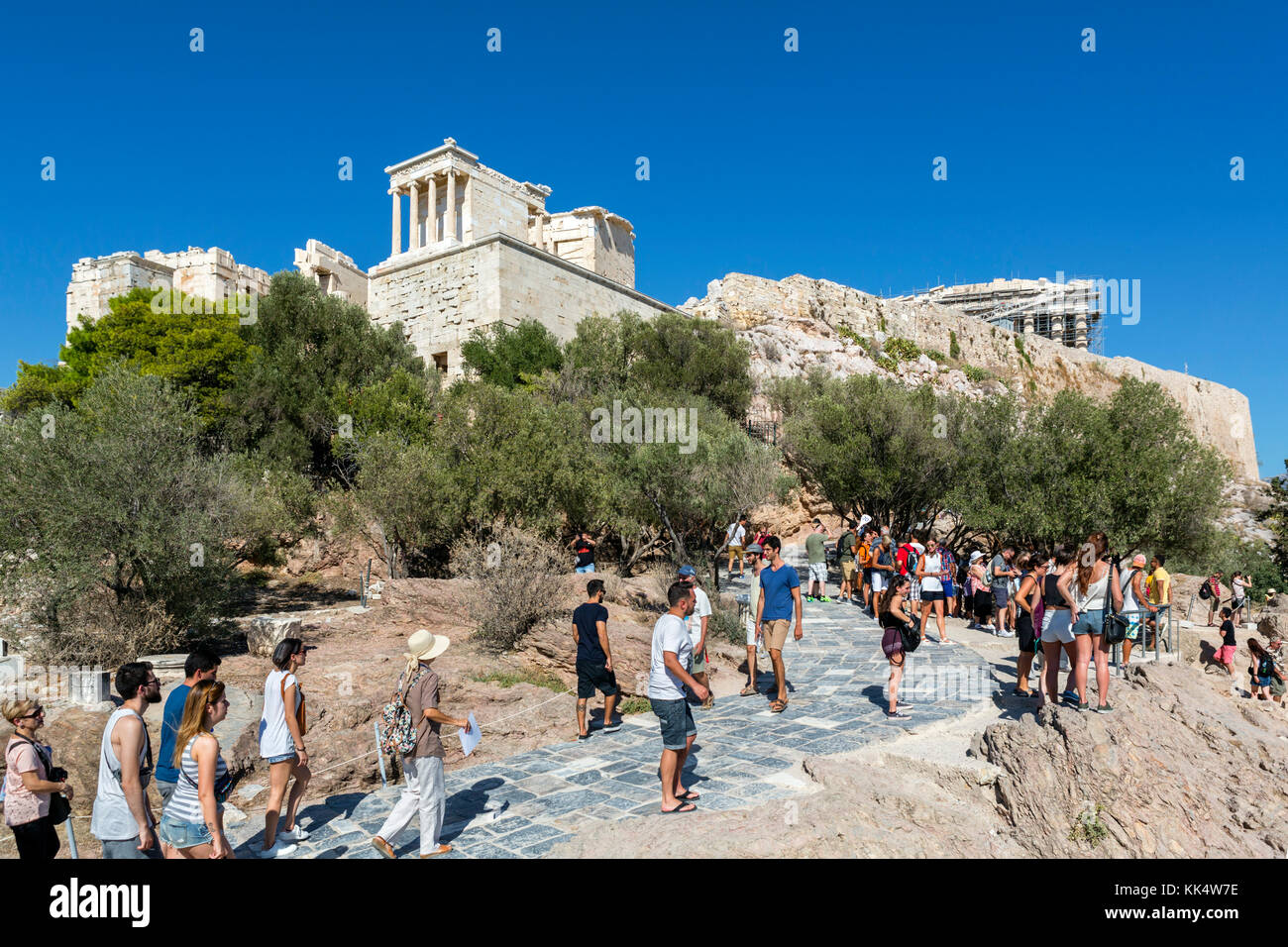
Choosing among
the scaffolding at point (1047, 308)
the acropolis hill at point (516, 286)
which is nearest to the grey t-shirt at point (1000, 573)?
the acropolis hill at point (516, 286)

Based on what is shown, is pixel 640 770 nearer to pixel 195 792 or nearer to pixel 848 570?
pixel 195 792

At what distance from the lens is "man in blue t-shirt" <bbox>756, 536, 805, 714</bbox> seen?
327 inches

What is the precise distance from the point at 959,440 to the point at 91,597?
21.0 metres

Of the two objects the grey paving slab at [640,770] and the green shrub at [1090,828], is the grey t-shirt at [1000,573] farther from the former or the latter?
the green shrub at [1090,828]

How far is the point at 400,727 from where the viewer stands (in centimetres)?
473

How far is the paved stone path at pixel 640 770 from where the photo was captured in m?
5.26

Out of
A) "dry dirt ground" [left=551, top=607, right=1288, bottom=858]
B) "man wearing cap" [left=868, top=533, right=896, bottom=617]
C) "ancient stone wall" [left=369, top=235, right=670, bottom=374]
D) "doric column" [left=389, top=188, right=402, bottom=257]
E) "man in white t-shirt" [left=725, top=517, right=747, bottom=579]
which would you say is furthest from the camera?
"doric column" [left=389, top=188, right=402, bottom=257]

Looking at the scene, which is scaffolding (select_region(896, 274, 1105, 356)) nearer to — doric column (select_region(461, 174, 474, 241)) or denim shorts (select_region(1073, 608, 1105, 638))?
doric column (select_region(461, 174, 474, 241))

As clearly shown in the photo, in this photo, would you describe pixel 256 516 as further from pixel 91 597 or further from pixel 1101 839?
pixel 1101 839

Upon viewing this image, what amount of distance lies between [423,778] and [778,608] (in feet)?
15.3

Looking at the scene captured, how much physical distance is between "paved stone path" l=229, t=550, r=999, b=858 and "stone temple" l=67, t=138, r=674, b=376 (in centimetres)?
2329

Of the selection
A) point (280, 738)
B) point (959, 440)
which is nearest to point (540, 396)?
point (959, 440)

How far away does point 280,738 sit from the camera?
4996 mm

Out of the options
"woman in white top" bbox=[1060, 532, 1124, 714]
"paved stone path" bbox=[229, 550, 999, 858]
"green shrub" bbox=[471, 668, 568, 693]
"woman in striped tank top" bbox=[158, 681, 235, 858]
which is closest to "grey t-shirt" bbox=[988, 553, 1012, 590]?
"paved stone path" bbox=[229, 550, 999, 858]
